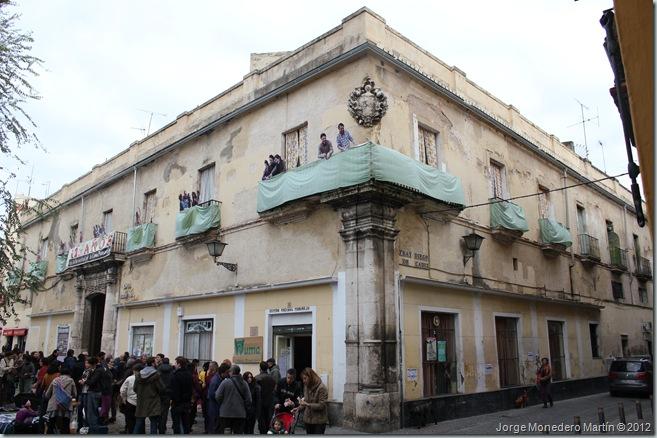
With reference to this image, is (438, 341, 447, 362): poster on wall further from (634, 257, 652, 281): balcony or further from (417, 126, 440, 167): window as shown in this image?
(634, 257, 652, 281): balcony

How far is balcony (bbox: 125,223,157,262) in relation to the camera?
19.4 m

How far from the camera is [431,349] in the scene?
42.8 feet

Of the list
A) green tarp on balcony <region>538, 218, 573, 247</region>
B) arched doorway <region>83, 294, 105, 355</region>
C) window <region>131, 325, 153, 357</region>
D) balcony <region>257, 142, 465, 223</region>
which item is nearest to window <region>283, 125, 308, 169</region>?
balcony <region>257, 142, 465, 223</region>

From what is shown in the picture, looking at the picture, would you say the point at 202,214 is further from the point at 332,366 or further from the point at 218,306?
the point at 332,366

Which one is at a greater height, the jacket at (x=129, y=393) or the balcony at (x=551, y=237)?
the balcony at (x=551, y=237)

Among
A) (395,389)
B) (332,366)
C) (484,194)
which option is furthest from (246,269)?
(484,194)

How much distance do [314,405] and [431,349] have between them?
5.48m

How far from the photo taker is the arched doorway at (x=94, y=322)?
74.3 feet

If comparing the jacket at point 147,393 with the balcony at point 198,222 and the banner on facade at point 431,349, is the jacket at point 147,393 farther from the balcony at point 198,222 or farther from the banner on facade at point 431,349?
the balcony at point 198,222

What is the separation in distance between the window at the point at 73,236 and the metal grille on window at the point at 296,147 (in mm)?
15139

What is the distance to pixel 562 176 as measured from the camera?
2167 cm

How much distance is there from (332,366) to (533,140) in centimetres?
1244

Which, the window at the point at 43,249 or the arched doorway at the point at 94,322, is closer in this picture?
the arched doorway at the point at 94,322

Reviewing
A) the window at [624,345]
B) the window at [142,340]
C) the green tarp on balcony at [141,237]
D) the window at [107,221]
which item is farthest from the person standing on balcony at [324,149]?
the window at [624,345]
